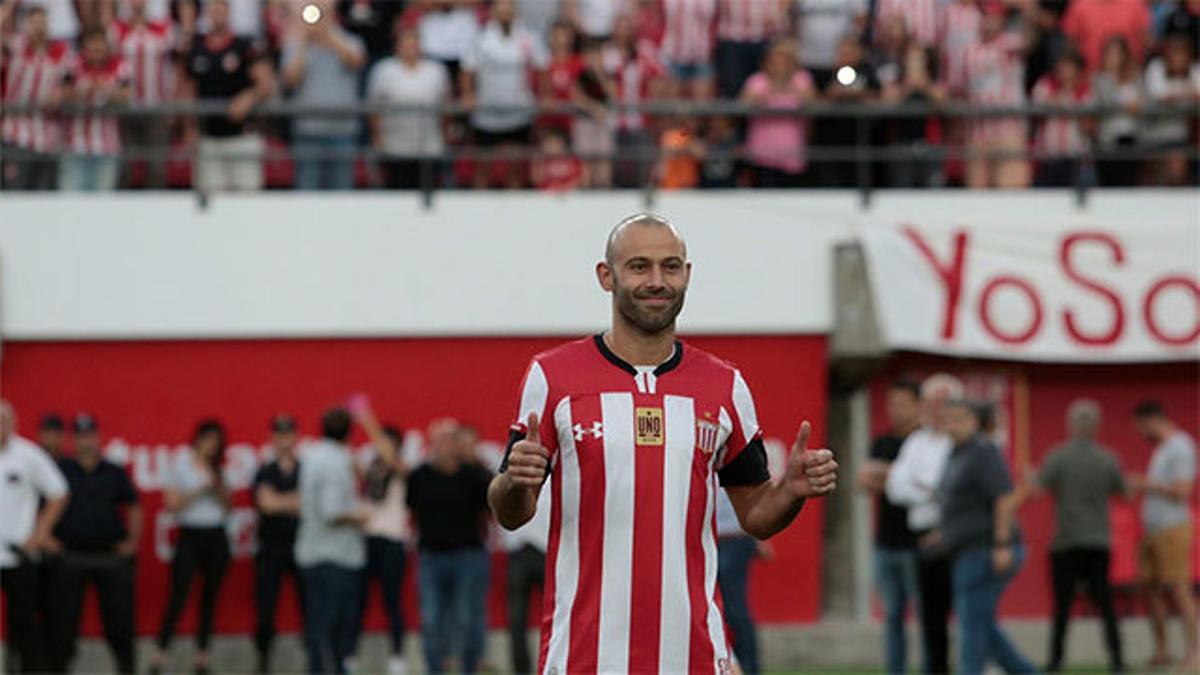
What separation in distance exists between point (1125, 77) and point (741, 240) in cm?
347

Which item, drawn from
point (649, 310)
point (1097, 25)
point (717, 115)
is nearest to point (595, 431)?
point (649, 310)

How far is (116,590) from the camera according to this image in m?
17.6

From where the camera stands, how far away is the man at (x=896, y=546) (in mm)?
15828

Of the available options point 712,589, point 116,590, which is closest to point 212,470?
point 116,590

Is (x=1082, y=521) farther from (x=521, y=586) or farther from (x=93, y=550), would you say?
(x=93, y=550)

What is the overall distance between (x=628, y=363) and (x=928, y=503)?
8505 mm

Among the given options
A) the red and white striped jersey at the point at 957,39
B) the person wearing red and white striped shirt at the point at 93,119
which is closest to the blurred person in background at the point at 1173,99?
the red and white striped jersey at the point at 957,39

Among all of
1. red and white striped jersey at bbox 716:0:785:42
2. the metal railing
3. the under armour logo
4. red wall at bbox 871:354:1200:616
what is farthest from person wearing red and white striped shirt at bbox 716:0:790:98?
the under armour logo

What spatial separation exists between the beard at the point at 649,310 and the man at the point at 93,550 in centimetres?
1102

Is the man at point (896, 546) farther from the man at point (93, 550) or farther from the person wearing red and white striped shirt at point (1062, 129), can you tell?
the man at point (93, 550)

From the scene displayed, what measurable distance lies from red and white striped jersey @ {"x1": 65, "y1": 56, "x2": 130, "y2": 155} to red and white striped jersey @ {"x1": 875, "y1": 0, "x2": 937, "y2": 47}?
6.00 metres

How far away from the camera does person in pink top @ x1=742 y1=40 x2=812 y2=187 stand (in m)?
20.0

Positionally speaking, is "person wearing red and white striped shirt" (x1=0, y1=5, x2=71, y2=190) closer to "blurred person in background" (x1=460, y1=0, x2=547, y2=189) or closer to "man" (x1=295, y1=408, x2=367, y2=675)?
"blurred person in background" (x1=460, y1=0, x2=547, y2=189)

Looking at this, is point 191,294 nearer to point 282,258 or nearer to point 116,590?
point 282,258
